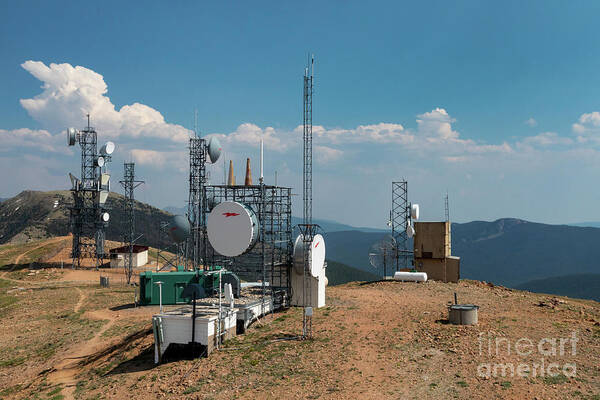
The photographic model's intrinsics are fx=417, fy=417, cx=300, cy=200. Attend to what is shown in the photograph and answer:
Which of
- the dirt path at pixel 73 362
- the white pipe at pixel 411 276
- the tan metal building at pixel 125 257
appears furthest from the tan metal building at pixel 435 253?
the tan metal building at pixel 125 257

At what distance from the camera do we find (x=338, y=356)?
23469mm

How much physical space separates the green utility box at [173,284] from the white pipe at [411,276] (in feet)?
75.1

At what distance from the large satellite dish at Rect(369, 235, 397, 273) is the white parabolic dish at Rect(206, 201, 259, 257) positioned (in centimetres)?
2836

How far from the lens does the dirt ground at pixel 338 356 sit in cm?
1947

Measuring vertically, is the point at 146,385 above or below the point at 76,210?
below

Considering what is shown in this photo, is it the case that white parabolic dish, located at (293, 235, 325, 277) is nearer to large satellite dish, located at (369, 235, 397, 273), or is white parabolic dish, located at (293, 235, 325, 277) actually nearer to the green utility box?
the green utility box

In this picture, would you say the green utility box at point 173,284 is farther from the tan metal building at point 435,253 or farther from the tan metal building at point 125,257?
the tan metal building at point 125,257

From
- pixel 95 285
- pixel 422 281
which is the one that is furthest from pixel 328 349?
pixel 95 285

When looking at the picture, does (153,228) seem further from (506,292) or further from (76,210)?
(506,292)

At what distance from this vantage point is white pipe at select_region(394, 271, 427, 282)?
48906 mm

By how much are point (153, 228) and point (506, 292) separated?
457 ft

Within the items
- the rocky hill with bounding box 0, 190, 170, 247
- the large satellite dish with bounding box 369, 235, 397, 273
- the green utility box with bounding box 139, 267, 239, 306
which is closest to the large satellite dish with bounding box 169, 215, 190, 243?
the green utility box with bounding box 139, 267, 239, 306

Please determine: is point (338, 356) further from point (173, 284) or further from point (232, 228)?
point (173, 284)

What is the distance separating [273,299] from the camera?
34375mm
